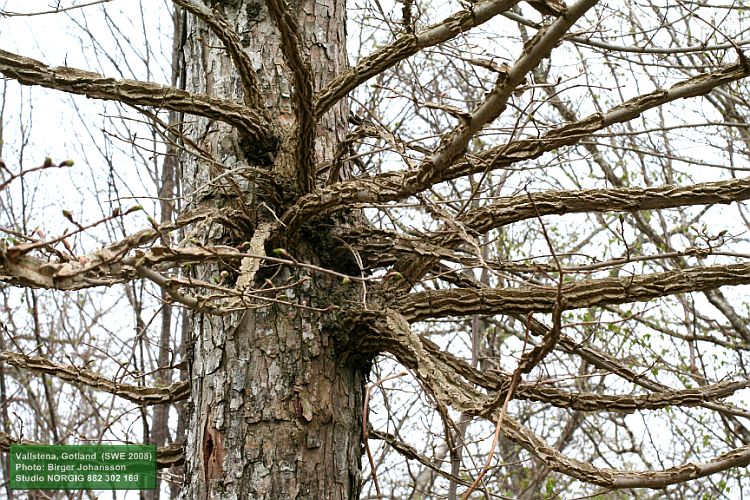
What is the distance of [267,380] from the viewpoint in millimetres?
2779

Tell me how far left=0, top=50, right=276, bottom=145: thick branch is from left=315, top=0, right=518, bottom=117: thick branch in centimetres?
33

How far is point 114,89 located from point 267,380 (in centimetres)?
111

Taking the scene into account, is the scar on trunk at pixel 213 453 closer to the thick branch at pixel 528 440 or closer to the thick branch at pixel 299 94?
the thick branch at pixel 528 440

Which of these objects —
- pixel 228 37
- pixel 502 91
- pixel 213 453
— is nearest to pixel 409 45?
pixel 502 91

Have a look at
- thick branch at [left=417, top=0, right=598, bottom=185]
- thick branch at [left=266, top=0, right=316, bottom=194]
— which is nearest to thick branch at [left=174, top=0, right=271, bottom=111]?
thick branch at [left=266, top=0, right=316, bottom=194]

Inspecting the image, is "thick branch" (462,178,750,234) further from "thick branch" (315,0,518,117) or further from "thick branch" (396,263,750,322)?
"thick branch" (315,0,518,117)

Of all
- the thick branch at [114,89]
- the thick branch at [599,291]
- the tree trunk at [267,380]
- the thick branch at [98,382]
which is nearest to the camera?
the thick branch at [114,89]

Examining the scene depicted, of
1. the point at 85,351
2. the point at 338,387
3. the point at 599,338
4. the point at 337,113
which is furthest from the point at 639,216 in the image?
the point at 85,351

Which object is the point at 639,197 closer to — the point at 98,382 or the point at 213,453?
the point at 213,453

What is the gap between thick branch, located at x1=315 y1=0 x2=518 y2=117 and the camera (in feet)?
7.06

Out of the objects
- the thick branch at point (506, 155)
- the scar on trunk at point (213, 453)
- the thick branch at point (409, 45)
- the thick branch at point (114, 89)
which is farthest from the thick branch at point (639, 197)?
the scar on trunk at point (213, 453)

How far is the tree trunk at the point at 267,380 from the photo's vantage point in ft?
8.89

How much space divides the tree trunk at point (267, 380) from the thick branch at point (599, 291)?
53 cm

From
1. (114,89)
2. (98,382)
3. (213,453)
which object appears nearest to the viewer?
(114,89)
